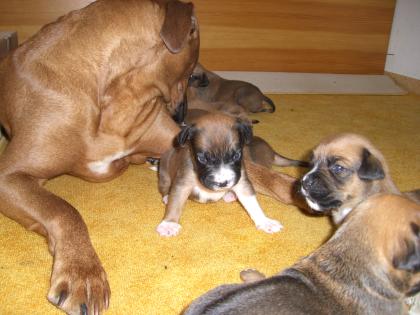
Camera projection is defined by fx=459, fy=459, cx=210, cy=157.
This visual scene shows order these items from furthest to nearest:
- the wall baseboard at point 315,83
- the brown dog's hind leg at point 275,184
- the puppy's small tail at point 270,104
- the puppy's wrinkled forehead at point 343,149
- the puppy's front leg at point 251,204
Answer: the wall baseboard at point 315,83 → the puppy's small tail at point 270,104 → the brown dog's hind leg at point 275,184 → the puppy's front leg at point 251,204 → the puppy's wrinkled forehead at point 343,149

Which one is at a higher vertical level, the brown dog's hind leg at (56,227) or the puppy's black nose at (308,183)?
the puppy's black nose at (308,183)

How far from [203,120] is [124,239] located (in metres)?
0.81

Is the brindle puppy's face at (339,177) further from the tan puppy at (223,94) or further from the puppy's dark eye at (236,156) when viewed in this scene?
the tan puppy at (223,94)

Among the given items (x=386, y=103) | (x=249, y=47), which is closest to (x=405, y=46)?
(x=386, y=103)

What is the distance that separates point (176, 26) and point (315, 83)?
3.65 m

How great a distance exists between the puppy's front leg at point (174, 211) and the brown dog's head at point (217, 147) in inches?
5.7

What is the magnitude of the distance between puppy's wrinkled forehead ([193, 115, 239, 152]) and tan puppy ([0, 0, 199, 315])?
0.35m

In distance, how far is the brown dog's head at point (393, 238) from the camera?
1.61 meters

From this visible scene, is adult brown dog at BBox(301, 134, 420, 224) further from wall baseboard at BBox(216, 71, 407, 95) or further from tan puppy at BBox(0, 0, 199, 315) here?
wall baseboard at BBox(216, 71, 407, 95)

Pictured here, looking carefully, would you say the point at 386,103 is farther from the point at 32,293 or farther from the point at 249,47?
the point at 32,293

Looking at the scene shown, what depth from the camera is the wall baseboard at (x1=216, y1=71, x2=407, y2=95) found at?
18.4 ft

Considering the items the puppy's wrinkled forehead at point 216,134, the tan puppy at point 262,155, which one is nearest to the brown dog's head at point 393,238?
the puppy's wrinkled forehead at point 216,134

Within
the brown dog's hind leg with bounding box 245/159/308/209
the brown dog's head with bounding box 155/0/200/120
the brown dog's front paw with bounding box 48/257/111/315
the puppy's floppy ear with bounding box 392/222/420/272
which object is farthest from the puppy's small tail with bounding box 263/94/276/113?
the puppy's floppy ear with bounding box 392/222/420/272

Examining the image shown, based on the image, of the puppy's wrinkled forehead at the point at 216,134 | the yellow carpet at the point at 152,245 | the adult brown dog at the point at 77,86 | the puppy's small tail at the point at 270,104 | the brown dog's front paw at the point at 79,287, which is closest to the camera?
the brown dog's front paw at the point at 79,287
